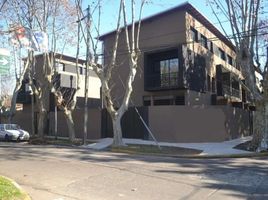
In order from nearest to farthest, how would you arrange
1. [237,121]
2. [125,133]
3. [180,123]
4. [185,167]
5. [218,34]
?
[185,167], [180,123], [125,133], [237,121], [218,34]

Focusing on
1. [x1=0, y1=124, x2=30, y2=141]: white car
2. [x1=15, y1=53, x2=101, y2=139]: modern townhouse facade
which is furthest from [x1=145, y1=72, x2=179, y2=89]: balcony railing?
[x1=0, y1=124, x2=30, y2=141]: white car

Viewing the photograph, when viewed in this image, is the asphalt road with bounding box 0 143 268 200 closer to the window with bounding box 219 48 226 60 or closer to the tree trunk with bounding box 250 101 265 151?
the tree trunk with bounding box 250 101 265 151

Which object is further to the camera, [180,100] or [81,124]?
[81,124]

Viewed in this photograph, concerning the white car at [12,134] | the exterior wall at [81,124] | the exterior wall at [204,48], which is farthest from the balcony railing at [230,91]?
the white car at [12,134]

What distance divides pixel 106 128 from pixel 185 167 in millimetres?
17429

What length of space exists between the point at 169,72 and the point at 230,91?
1149 centimetres

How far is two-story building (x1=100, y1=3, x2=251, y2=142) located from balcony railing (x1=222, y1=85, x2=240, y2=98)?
1049 millimetres

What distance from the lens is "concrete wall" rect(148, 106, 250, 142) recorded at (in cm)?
2739

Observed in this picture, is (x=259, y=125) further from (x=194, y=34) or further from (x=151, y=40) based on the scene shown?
(x=151, y=40)

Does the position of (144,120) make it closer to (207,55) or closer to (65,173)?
(207,55)

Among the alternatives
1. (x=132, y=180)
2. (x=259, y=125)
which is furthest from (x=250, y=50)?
(x=132, y=180)

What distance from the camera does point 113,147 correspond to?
24656 mm

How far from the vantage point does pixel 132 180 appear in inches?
469

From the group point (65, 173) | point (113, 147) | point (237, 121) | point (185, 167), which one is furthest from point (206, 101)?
point (65, 173)
